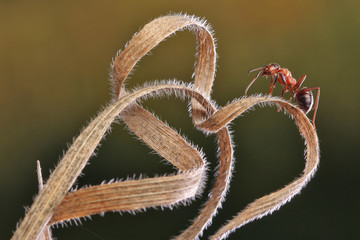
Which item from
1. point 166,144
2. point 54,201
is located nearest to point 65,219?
point 54,201

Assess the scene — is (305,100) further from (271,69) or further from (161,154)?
(161,154)

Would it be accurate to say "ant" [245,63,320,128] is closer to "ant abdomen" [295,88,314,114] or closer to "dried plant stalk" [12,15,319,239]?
"ant abdomen" [295,88,314,114]

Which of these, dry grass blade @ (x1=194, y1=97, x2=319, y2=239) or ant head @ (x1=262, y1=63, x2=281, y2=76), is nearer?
dry grass blade @ (x1=194, y1=97, x2=319, y2=239)

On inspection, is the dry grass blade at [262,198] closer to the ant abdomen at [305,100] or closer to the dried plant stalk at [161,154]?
the dried plant stalk at [161,154]

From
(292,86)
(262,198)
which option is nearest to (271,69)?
(292,86)

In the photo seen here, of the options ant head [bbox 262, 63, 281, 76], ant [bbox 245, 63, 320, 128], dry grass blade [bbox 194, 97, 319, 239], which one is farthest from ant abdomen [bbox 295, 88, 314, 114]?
dry grass blade [bbox 194, 97, 319, 239]
